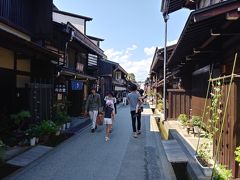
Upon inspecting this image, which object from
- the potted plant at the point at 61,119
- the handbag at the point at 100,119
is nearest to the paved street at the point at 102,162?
the potted plant at the point at 61,119

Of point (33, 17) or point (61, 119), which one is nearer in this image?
point (33, 17)

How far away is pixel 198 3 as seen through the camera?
586 inches

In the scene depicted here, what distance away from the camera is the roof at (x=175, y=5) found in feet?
51.0

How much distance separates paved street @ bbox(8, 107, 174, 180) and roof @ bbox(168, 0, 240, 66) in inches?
131

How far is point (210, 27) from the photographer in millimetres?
6754

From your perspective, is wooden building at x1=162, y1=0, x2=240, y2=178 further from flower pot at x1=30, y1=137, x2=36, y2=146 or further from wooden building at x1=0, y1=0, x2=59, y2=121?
flower pot at x1=30, y1=137, x2=36, y2=146

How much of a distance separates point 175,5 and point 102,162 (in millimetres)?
10637

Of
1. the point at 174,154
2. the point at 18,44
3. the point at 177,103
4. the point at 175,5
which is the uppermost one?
the point at 175,5

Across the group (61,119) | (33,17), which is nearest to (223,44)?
(61,119)

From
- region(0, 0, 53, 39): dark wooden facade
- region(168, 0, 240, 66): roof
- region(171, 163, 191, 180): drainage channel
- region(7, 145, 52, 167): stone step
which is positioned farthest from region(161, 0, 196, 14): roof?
region(171, 163, 191, 180): drainage channel

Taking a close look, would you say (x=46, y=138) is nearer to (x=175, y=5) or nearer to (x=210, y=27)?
(x=210, y=27)

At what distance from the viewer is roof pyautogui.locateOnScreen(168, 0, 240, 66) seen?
5.75 metres

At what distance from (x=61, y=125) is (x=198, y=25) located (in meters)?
8.20

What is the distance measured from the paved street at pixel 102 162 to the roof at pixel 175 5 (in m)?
7.42
